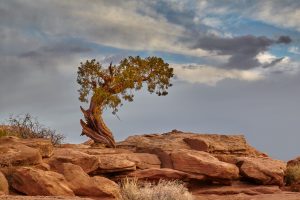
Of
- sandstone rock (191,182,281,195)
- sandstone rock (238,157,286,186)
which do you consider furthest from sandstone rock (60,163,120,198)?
sandstone rock (238,157,286,186)

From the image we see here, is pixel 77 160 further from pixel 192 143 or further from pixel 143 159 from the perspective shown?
pixel 192 143

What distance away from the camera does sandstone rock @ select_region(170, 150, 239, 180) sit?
2738 centimetres

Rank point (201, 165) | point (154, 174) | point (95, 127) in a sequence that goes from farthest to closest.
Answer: point (95, 127) < point (201, 165) < point (154, 174)

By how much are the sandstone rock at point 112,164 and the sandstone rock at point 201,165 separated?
2804 mm

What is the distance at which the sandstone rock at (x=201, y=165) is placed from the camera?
27375 millimetres

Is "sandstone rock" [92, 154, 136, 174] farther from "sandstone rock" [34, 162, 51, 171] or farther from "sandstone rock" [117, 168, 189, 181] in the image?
"sandstone rock" [34, 162, 51, 171]

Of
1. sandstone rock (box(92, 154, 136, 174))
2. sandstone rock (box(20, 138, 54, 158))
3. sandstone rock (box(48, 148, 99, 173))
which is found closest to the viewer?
sandstone rock (box(48, 148, 99, 173))

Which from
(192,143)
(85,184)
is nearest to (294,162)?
(192,143)

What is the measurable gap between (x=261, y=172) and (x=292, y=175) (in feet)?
11.4

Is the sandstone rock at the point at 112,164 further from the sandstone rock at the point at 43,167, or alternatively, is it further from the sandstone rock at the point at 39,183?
the sandstone rock at the point at 39,183

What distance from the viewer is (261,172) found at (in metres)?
29.2

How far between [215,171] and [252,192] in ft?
7.39

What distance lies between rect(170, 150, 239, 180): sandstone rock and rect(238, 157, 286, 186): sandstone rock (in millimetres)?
1155

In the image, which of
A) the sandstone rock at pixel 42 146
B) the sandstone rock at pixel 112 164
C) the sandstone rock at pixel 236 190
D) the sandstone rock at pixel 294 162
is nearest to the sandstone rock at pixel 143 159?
the sandstone rock at pixel 112 164
